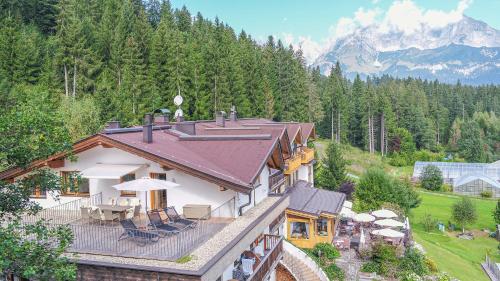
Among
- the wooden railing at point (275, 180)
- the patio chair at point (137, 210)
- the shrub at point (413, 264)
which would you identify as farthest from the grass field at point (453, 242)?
the patio chair at point (137, 210)

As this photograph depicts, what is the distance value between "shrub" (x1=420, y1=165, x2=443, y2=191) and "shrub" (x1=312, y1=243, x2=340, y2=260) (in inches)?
2043

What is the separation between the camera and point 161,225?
1415cm

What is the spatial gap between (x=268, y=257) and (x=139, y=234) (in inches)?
225

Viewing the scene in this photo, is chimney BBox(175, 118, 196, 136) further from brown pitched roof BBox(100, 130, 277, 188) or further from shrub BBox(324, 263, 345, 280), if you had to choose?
shrub BBox(324, 263, 345, 280)

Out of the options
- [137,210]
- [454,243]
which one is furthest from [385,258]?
[454,243]

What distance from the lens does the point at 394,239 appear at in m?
31.2

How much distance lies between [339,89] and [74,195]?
80404 mm

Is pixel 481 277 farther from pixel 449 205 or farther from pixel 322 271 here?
pixel 449 205

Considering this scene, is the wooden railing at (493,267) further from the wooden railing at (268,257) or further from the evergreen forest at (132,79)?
the evergreen forest at (132,79)

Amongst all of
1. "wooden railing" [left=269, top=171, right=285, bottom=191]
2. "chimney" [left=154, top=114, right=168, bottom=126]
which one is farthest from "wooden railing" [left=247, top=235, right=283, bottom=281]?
"chimney" [left=154, top=114, right=168, bottom=126]

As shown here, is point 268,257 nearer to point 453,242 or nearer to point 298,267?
point 298,267

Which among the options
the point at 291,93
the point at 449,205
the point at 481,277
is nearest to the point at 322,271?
the point at 481,277

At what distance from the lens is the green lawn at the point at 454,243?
1242 inches

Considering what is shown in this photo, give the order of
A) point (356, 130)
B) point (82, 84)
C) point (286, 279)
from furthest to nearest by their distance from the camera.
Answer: point (356, 130), point (82, 84), point (286, 279)
